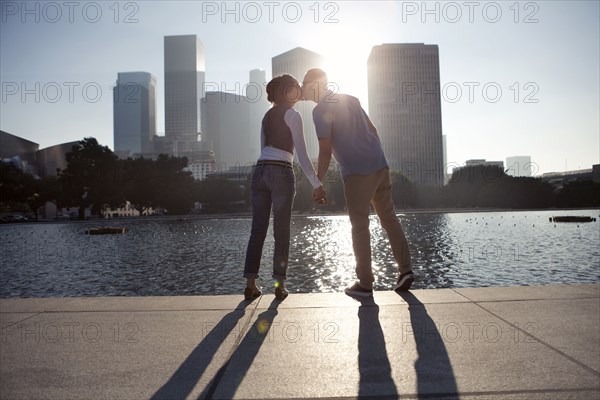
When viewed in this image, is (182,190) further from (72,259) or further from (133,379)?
(133,379)

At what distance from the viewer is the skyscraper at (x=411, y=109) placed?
115 metres

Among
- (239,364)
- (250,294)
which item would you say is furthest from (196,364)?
(250,294)

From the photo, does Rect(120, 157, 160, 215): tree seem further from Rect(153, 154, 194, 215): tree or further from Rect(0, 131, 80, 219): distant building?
Rect(0, 131, 80, 219): distant building

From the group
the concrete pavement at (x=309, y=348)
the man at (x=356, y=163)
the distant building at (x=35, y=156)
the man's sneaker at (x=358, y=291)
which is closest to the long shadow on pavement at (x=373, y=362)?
the concrete pavement at (x=309, y=348)

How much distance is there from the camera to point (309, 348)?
2.25 metres

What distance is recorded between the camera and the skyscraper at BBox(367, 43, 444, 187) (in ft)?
377

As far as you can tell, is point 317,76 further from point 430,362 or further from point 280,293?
point 430,362

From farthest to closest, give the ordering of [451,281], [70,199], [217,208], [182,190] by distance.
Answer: [217,208], [182,190], [70,199], [451,281]

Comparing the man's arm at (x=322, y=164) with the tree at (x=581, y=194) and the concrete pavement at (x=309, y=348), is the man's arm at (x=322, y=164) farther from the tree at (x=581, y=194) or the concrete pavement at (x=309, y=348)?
the tree at (x=581, y=194)

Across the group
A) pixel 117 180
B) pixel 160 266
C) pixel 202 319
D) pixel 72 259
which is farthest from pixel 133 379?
pixel 117 180

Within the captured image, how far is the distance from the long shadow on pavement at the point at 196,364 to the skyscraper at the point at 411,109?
374 ft

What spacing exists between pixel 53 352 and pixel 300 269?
21.8 ft

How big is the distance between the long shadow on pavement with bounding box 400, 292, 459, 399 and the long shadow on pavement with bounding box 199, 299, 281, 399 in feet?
2.57

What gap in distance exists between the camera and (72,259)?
11.7 meters
